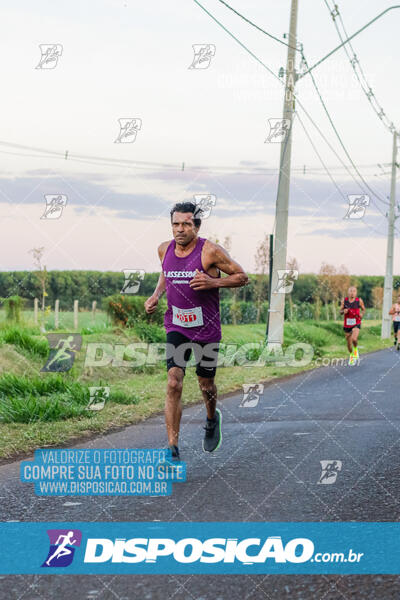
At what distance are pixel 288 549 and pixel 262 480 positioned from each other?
156cm

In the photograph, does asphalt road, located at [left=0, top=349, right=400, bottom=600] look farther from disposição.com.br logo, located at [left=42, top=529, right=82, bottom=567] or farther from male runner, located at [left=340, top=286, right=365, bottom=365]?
male runner, located at [left=340, top=286, right=365, bottom=365]

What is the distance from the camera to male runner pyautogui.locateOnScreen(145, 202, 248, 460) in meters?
6.20

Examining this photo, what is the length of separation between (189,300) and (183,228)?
592 mm

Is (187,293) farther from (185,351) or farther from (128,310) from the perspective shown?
(128,310)

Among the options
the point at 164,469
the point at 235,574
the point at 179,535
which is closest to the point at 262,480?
the point at 164,469

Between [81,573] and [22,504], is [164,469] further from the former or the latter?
[81,573]

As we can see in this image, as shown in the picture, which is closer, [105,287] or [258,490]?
[258,490]

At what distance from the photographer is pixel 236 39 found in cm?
1731

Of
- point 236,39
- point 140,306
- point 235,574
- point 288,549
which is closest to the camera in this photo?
point 235,574

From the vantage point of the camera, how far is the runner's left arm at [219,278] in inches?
238

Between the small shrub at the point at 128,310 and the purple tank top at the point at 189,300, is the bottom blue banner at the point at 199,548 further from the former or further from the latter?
the small shrub at the point at 128,310

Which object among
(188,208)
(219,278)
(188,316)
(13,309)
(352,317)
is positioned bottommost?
(13,309)

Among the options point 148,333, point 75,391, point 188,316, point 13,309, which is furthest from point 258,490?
point 13,309

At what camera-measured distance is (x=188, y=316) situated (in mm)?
6332
